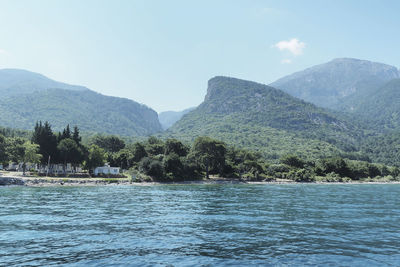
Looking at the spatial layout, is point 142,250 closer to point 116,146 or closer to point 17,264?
point 17,264

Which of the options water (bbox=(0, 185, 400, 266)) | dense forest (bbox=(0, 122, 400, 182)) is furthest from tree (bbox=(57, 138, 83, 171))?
water (bbox=(0, 185, 400, 266))

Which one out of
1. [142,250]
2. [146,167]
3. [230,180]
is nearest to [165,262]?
[142,250]

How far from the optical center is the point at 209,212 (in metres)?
36.2

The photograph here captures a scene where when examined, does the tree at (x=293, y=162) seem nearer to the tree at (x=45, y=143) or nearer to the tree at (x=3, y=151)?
the tree at (x=45, y=143)

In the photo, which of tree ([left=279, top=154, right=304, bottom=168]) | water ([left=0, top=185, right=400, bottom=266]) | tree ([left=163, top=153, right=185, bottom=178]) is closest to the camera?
water ([left=0, top=185, right=400, bottom=266])

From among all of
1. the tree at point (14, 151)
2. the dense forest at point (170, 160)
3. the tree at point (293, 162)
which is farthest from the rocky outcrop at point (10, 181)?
the tree at point (293, 162)

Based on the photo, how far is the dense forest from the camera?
103 meters

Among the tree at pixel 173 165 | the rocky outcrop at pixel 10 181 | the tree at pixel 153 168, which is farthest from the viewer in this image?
the tree at pixel 173 165

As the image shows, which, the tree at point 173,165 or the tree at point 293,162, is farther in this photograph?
the tree at point 293,162

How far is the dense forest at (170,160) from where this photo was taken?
103 meters

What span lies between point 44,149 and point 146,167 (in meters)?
34.6

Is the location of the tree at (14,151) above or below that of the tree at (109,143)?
below

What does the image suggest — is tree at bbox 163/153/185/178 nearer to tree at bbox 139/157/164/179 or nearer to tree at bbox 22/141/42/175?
tree at bbox 139/157/164/179

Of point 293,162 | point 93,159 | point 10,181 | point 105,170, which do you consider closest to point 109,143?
point 105,170
